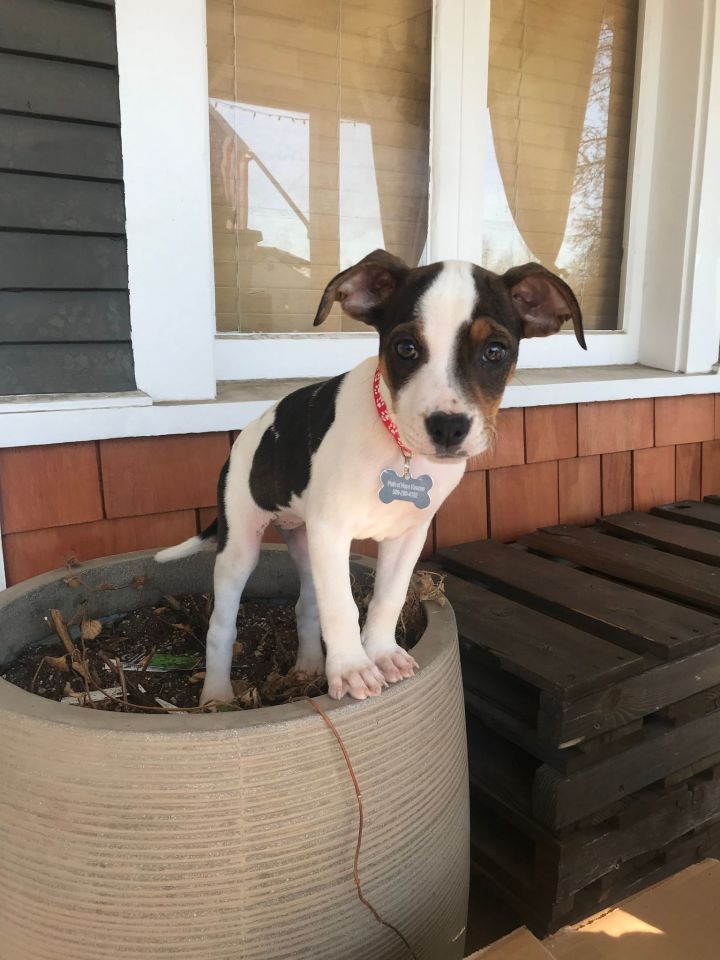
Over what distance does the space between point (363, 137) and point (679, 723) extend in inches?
74.0

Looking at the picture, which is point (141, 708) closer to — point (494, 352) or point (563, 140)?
point (494, 352)

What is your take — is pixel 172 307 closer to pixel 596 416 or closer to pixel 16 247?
pixel 16 247

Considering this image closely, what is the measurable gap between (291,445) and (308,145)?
1.31 meters

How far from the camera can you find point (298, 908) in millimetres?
949

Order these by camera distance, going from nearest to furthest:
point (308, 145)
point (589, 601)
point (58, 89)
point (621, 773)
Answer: point (621, 773) < point (58, 89) < point (589, 601) < point (308, 145)

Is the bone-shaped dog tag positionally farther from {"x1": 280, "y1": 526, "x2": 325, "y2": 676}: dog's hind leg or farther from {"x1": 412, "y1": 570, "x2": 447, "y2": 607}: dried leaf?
{"x1": 280, "y1": 526, "x2": 325, "y2": 676}: dog's hind leg

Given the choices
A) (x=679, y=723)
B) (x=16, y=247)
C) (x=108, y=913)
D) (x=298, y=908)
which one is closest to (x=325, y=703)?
(x=298, y=908)

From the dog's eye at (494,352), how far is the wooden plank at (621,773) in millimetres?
827

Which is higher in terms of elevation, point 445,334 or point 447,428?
point 445,334

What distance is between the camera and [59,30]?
63.1 inches

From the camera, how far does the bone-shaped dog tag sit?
118cm

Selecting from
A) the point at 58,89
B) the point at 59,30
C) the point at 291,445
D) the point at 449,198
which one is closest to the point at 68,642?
the point at 291,445

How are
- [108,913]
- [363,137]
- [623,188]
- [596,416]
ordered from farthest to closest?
Answer: 1. [623,188]
2. [596,416]
3. [363,137]
4. [108,913]

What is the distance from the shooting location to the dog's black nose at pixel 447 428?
3.41 ft
